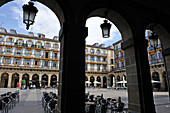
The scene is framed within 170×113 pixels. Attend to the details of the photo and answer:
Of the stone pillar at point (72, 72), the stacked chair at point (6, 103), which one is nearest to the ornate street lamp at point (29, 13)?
the stone pillar at point (72, 72)

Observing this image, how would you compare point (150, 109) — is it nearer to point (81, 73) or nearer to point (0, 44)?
point (81, 73)

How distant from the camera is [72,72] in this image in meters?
2.95

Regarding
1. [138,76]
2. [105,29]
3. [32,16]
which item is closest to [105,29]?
[105,29]

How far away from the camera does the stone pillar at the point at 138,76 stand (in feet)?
11.8

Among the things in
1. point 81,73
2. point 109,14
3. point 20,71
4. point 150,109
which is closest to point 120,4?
point 109,14

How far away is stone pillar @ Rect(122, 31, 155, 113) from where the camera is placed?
11.8 ft

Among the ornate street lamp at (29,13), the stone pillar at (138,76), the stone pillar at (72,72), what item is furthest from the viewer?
the stone pillar at (138,76)

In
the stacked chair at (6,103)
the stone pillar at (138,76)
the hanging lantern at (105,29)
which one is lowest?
the stacked chair at (6,103)

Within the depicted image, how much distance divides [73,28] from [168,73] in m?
4.29

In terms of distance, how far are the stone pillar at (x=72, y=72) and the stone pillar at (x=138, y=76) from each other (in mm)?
1789

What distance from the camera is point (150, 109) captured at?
3551mm

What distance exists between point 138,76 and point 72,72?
2.13m

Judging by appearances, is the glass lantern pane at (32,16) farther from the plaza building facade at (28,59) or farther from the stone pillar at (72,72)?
the plaza building facade at (28,59)

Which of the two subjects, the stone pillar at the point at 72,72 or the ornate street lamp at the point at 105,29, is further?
the ornate street lamp at the point at 105,29
